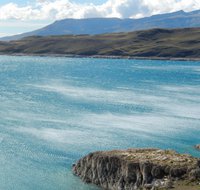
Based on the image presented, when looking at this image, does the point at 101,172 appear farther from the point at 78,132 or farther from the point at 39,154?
the point at 78,132

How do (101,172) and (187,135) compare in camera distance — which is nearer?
(101,172)

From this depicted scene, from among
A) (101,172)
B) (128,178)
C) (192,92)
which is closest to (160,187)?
(128,178)

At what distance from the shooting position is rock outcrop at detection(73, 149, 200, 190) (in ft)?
170

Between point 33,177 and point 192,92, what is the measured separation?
116476 millimetres

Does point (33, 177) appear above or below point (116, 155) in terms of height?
below

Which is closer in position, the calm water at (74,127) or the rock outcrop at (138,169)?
the rock outcrop at (138,169)

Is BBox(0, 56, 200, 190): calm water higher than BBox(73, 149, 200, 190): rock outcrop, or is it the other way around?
BBox(73, 149, 200, 190): rock outcrop

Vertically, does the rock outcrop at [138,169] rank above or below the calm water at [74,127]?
above

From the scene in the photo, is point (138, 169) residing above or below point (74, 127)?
above

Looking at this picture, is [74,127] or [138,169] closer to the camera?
[138,169]

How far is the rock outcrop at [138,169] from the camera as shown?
51.8 m

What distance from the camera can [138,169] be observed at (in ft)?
177

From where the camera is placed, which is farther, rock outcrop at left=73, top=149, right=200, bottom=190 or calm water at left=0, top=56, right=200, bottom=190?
calm water at left=0, top=56, right=200, bottom=190

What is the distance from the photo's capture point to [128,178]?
54.5m
